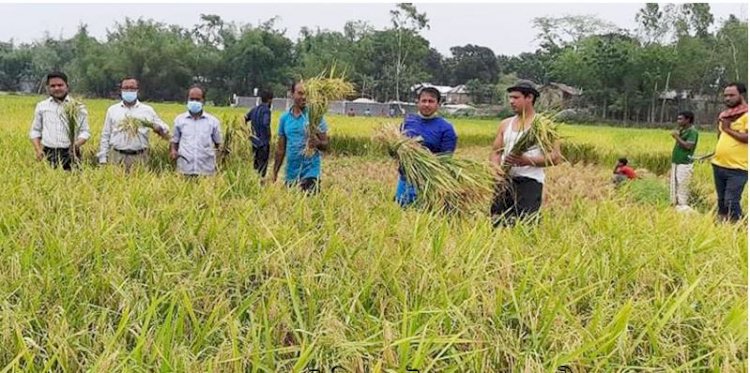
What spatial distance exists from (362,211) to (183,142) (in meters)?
2.13

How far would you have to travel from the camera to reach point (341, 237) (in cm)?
233

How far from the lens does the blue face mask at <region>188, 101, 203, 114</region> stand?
457 cm

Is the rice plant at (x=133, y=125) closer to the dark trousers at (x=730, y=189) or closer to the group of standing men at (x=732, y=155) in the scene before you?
the group of standing men at (x=732, y=155)

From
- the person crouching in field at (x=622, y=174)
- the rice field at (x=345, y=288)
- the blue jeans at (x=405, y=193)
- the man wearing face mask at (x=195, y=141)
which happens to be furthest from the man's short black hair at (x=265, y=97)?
the person crouching in field at (x=622, y=174)

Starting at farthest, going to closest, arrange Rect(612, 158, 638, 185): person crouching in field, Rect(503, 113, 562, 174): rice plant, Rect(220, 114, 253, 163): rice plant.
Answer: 1. Rect(612, 158, 638, 185): person crouching in field
2. Rect(220, 114, 253, 163): rice plant
3. Rect(503, 113, 562, 174): rice plant

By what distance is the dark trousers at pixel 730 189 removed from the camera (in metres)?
4.89

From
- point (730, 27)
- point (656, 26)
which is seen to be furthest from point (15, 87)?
point (730, 27)

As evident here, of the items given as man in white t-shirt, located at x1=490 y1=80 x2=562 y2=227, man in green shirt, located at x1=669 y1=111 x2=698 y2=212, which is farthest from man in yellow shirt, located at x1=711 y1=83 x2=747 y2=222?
man in white t-shirt, located at x1=490 y1=80 x2=562 y2=227

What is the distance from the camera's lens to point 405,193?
3.54 meters

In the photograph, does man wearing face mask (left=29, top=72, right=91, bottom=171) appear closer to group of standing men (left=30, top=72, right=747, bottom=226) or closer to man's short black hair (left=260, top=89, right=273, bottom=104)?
group of standing men (left=30, top=72, right=747, bottom=226)

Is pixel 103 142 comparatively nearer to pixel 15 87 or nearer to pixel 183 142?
pixel 183 142

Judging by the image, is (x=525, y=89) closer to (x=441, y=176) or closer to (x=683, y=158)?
(x=441, y=176)

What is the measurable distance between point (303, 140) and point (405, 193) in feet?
3.64

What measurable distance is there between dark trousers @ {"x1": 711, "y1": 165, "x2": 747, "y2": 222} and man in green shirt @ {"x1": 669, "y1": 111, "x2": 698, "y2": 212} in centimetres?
151
